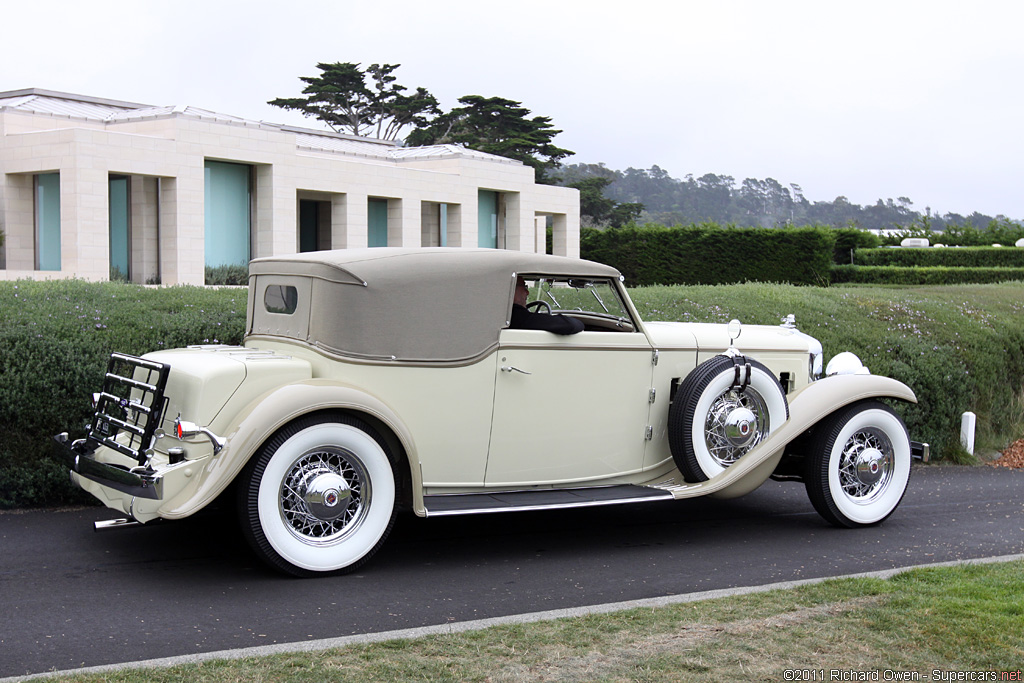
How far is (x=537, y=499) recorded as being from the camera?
5.84 metres

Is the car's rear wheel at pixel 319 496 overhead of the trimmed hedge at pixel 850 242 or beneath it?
beneath

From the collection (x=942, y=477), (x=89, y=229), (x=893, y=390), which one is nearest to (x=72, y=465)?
(x=893, y=390)

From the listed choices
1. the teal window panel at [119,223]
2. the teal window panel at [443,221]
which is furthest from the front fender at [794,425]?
the teal window panel at [443,221]

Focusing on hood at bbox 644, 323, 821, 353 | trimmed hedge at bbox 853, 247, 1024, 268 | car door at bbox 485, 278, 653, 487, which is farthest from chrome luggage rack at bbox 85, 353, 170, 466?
trimmed hedge at bbox 853, 247, 1024, 268

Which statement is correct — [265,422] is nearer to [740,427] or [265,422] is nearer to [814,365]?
[740,427]

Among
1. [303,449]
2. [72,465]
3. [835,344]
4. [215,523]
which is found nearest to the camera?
[303,449]

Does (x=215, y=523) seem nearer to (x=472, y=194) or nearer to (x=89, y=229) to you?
(x=89, y=229)

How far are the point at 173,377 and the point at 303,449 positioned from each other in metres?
0.91

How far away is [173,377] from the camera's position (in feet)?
17.9

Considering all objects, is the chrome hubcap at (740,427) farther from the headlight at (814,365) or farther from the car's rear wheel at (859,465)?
the headlight at (814,365)

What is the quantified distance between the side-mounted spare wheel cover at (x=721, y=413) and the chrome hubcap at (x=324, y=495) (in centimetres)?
211

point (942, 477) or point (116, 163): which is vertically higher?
point (116, 163)

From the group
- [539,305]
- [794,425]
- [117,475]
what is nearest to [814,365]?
[794,425]

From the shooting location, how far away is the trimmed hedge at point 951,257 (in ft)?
106
